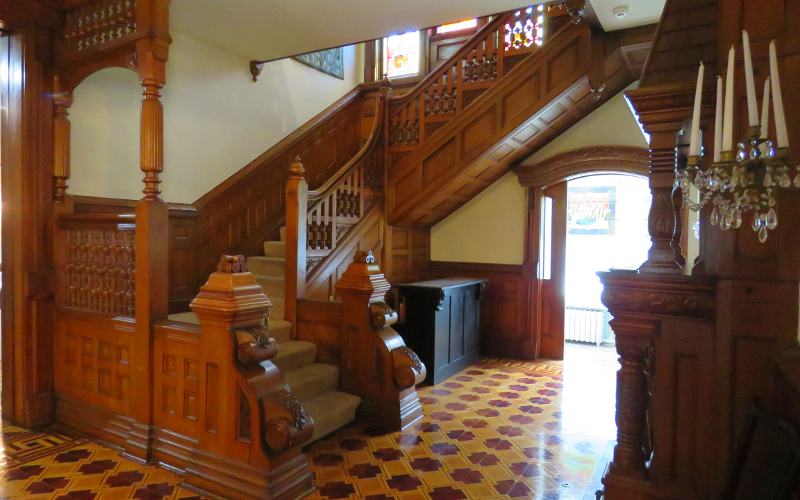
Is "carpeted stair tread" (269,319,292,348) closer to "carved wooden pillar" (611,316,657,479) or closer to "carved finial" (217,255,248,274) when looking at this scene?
"carved finial" (217,255,248,274)

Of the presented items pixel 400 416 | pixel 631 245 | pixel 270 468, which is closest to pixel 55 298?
pixel 270 468

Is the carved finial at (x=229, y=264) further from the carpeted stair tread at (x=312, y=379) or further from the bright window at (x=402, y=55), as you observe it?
the bright window at (x=402, y=55)

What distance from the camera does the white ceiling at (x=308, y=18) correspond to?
4277 millimetres

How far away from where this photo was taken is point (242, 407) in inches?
119

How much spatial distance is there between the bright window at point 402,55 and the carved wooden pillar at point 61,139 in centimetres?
505

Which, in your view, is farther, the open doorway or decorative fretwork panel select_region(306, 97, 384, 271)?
the open doorway

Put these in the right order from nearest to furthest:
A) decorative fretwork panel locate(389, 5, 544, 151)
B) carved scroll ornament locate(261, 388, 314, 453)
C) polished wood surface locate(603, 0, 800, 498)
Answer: polished wood surface locate(603, 0, 800, 498) → carved scroll ornament locate(261, 388, 314, 453) → decorative fretwork panel locate(389, 5, 544, 151)

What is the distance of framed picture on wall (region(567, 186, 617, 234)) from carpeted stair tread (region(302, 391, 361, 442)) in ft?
18.8

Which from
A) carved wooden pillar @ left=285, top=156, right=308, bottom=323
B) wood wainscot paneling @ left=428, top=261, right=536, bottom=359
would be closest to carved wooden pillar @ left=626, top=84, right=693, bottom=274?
carved wooden pillar @ left=285, top=156, right=308, bottom=323

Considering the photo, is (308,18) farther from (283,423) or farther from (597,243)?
(597,243)

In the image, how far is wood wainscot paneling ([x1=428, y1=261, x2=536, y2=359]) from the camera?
6578mm

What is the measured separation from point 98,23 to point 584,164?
5004 mm

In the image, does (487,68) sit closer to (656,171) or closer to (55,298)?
(656,171)

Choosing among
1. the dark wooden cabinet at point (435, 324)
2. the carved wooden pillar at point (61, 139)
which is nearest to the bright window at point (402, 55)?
the dark wooden cabinet at point (435, 324)
